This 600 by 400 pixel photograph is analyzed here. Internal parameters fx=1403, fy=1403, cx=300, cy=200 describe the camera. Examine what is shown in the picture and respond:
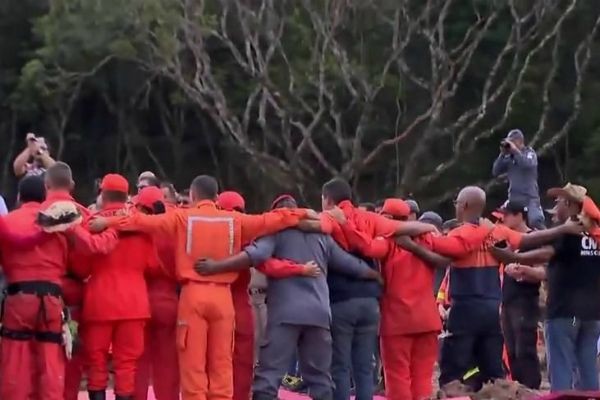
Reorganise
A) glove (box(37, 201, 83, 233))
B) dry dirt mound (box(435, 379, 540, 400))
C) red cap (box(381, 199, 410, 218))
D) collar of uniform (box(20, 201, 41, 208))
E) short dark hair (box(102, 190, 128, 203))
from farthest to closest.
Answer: red cap (box(381, 199, 410, 218)) → dry dirt mound (box(435, 379, 540, 400)) → short dark hair (box(102, 190, 128, 203)) → collar of uniform (box(20, 201, 41, 208)) → glove (box(37, 201, 83, 233))

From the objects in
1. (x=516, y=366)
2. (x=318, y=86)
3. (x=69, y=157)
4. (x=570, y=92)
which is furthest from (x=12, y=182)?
(x=516, y=366)

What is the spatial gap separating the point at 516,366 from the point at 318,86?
1523 cm

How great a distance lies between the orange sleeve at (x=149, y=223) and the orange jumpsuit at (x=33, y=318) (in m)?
0.24

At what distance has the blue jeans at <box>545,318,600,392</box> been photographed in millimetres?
11414

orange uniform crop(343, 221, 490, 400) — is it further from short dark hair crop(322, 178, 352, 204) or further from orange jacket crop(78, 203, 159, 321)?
orange jacket crop(78, 203, 159, 321)

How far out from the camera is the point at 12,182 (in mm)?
30328

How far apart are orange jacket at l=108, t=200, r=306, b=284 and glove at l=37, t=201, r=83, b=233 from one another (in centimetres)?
51

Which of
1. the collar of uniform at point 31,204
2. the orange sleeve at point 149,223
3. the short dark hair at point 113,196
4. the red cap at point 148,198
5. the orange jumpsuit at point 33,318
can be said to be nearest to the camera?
the orange jumpsuit at point 33,318

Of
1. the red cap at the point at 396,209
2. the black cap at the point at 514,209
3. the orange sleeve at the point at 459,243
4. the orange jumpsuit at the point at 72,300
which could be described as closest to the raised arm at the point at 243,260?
the orange jumpsuit at the point at 72,300

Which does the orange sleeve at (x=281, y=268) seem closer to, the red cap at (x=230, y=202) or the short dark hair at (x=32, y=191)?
the red cap at (x=230, y=202)

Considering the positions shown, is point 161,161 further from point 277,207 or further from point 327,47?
point 277,207

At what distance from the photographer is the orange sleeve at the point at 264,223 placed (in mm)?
10461

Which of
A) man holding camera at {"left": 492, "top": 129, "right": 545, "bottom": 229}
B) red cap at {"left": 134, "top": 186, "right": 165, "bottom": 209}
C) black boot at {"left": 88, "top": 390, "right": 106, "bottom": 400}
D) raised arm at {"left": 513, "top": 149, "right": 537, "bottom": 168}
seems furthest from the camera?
raised arm at {"left": 513, "top": 149, "right": 537, "bottom": 168}

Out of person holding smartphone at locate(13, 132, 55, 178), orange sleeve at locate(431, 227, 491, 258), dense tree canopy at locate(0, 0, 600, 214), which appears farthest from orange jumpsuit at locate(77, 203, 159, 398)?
dense tree canopy at locate(0, 0, 600, 214)
